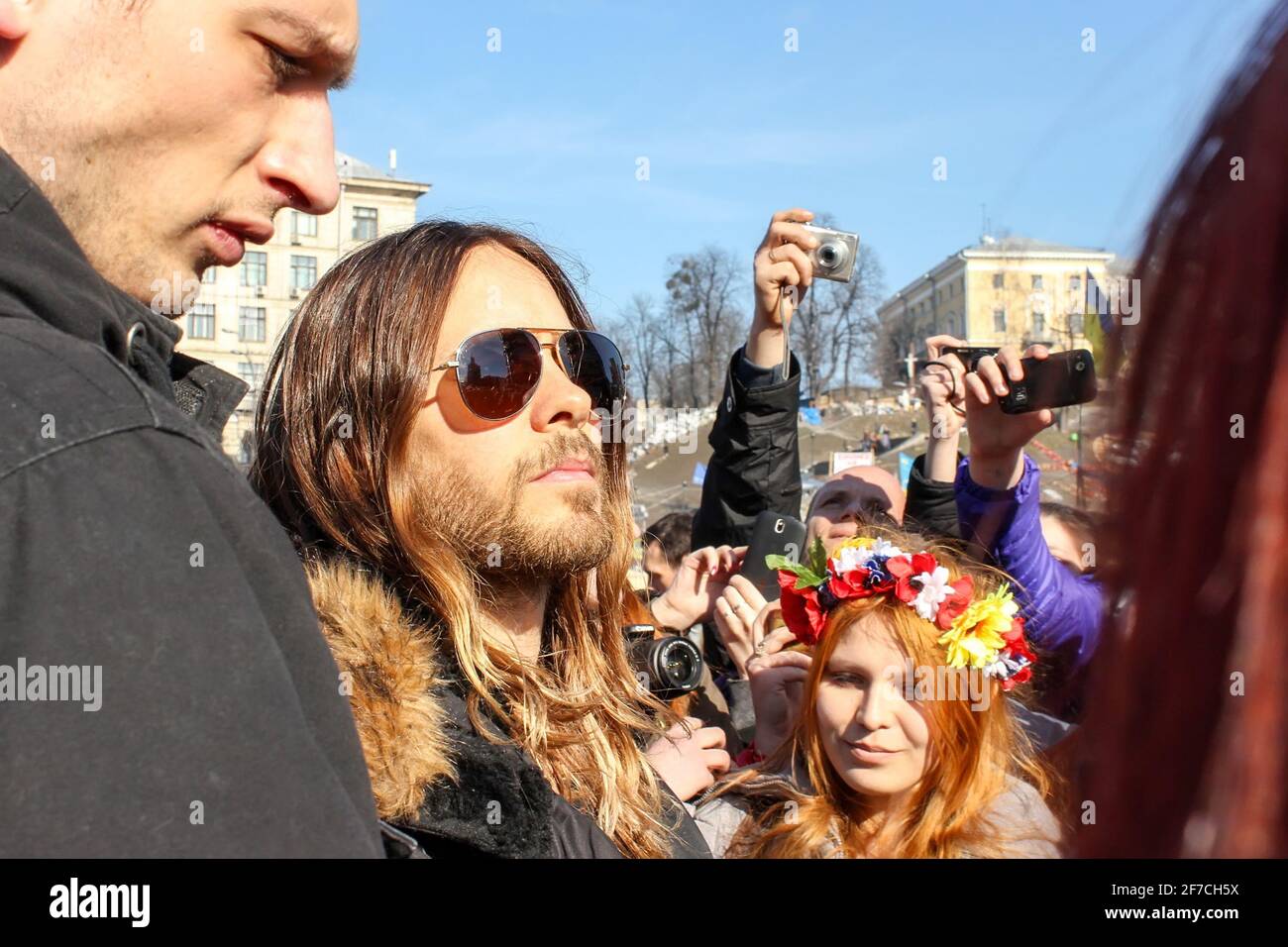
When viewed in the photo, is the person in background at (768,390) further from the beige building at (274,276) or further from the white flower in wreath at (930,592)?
the beige building at (274,276)

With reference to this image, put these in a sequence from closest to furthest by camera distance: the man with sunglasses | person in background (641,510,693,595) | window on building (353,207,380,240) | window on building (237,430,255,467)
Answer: the man with sunglasses → window on building (237,430,255,467) → person in background (641,510,693,595) → window on building (353,207,380,240)

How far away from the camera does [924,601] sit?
310 centimetres

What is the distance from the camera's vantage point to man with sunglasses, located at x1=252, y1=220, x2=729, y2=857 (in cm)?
209

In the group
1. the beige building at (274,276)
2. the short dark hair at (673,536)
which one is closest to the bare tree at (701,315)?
the beige building at (274,276)

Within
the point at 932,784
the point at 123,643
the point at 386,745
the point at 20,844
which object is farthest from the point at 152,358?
the point at 932,784

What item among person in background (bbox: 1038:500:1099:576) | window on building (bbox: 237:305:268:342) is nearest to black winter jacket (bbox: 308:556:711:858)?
person in background (bbox: 1038:500:1099:576)

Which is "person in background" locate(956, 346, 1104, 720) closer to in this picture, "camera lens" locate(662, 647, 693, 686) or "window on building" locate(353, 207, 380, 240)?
"camera lens" locate(662, 647, 693, 686)

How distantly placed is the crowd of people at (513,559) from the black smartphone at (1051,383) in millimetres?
70

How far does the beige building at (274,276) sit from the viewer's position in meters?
50.4

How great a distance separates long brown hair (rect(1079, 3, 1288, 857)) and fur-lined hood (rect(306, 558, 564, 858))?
1.14 metres
